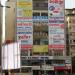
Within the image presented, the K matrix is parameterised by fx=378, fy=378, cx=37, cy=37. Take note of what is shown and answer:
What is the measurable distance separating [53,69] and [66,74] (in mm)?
4323

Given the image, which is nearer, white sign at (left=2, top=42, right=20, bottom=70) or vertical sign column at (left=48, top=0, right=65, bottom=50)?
white sign at (left=2, top=42, right=20, bottom=70)

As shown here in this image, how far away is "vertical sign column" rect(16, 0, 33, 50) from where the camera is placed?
81500 millimetres

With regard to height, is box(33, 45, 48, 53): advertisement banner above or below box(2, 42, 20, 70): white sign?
below

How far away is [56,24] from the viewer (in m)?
83.1

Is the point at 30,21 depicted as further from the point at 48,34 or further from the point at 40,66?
the point at 40,66

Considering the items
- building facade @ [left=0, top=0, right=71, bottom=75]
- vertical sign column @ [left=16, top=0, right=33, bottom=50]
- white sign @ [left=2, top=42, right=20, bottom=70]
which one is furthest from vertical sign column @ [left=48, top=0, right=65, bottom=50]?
white sign @ [left=2, top=42, right=20, bottom=70]

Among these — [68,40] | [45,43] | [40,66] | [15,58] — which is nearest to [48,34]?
[45,43]

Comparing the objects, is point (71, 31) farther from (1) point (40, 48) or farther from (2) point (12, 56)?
(2) point (12, 56)

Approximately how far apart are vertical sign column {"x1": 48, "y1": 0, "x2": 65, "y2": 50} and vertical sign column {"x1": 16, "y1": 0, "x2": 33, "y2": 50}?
443 cm

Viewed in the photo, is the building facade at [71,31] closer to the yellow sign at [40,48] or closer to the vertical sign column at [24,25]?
the yellow sign at [40,48]

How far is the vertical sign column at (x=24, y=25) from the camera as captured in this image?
267ft

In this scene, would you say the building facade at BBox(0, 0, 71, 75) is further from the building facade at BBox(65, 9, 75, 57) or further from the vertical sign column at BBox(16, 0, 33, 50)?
the building facade at BBox(65, 9, 75, 57)

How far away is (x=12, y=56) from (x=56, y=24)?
57777mm

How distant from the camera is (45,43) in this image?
83.4 meters
